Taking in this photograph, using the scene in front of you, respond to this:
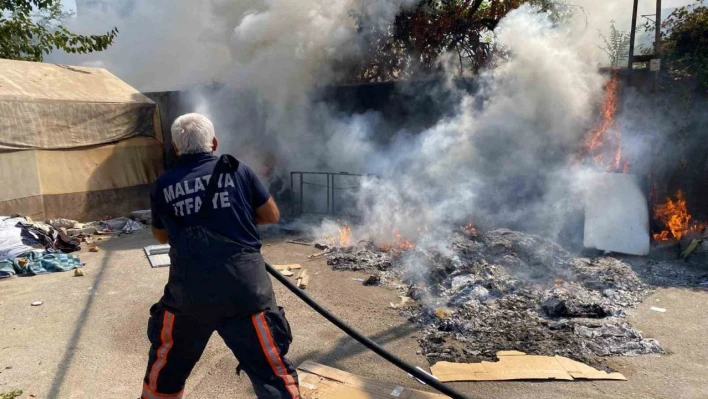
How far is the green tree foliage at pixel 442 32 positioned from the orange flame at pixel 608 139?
9.97ft

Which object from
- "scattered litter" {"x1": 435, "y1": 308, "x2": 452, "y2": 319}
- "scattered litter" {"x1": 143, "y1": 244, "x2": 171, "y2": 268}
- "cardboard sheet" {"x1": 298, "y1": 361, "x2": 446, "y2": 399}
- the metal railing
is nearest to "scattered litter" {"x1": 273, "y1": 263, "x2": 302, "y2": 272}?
"scattered litter" {"x1": 143, "y1": 244, "x2": 171, "y2": 268}

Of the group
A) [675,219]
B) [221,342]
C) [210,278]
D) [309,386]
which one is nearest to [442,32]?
[675,219]

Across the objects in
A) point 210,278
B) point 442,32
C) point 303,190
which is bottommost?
point 303,190

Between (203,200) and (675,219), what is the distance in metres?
7.70

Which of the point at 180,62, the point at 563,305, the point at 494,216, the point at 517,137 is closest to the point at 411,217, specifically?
the point at 494,216

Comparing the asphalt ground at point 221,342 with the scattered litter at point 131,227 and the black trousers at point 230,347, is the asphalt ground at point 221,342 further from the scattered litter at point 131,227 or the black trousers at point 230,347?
the scattered litter at point 131,227

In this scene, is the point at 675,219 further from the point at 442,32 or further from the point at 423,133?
the point at 442,32

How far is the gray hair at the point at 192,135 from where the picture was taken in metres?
2.48

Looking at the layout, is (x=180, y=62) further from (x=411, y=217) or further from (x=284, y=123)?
(x=411, y=217)

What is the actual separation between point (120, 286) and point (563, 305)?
5.37m

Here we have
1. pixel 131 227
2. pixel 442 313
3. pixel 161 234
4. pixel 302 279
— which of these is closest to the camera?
pixel 161 234

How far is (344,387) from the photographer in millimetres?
3371

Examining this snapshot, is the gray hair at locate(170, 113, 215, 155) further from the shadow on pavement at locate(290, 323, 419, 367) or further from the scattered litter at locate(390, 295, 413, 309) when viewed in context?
the scattered litter at locate(390, 295, 413, 309)

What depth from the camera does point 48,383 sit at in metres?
3.55
